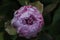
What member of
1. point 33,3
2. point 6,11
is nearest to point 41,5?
point 33,3

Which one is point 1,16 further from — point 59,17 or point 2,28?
point 59,17

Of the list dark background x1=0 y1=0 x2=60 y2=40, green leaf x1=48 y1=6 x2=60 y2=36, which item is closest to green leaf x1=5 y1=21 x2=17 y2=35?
dark background x1=0 y1=0 x2=60 y2=40

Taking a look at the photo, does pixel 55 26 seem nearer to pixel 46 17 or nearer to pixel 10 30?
pixel 46 17

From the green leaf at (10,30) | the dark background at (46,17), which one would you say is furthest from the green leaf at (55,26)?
the green leaf at (10,30)

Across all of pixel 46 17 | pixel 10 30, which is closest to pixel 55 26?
pixel 46 17

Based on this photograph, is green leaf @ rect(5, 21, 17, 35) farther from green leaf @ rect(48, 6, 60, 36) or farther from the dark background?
green leaf @ rect(48, 6, 60, 36)

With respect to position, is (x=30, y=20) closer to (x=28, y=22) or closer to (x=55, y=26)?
(x=28, y=22)

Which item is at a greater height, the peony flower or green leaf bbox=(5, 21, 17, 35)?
the peony flower

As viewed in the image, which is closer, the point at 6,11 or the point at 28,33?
the point at 28,33
